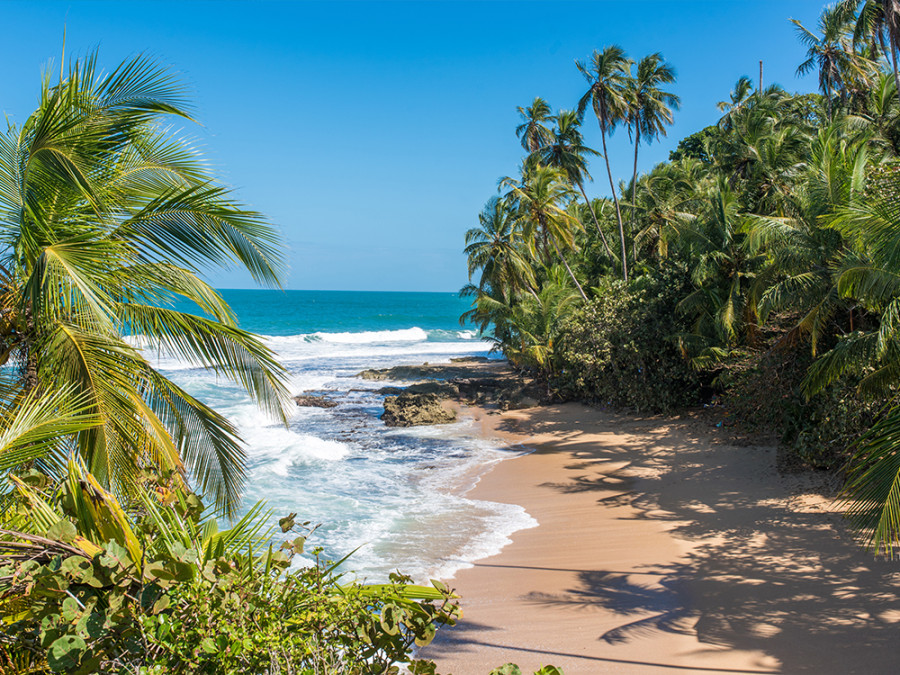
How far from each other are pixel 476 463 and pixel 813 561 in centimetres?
804

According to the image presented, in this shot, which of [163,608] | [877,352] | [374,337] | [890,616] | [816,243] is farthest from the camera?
[374,337]

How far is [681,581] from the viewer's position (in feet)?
24.7

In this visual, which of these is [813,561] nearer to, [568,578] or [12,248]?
[568,578]

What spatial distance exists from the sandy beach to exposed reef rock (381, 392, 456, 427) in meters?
7.10

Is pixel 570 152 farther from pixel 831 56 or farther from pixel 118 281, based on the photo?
pixel 118 281

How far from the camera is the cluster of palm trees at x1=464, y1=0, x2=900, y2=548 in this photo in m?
6.56

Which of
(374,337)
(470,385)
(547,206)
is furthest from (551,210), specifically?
(374,337)

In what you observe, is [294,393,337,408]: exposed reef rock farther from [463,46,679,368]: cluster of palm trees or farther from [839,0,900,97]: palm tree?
[839,0,900,97]: palm tree

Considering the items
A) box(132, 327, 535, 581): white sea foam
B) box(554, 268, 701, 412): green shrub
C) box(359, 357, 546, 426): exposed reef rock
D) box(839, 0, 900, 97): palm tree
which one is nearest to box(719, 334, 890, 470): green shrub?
box(554, 268, 701, 412): green shrub

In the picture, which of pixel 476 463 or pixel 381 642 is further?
pixel 476 463

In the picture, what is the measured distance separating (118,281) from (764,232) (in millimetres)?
10053

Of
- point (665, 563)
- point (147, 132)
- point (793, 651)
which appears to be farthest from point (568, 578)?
point (147, 132)

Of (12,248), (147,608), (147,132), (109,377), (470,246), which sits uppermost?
(470,246)

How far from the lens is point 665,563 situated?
26.4 feet
